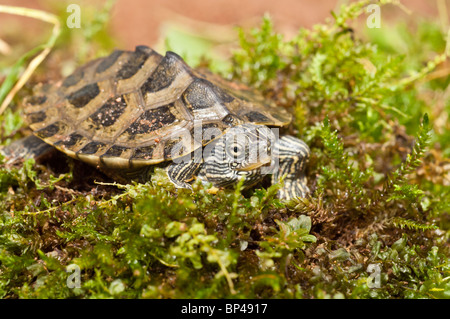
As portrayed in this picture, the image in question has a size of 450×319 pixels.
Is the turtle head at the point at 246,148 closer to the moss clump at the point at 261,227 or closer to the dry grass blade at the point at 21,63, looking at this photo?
the moss clump at the point at 261,227

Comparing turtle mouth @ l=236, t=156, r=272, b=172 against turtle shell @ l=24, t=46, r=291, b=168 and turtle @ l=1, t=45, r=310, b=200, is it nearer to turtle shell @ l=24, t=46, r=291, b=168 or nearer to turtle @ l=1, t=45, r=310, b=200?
turtle @ l=1, t=45, r=310, b=200

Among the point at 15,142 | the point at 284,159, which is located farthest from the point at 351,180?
the point at 15,142

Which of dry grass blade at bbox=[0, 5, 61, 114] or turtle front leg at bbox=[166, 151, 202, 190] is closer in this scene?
turtle front leg at bbox=[166, 151, 202, 190]

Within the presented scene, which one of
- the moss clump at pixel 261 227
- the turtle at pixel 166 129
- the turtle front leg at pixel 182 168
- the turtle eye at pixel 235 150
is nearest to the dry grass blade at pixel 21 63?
the moss clump at pixel 261 227

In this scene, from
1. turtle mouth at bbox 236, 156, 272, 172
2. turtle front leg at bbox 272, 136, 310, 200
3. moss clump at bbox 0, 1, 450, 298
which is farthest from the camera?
turtle front leg at bbox 272, 136, 310, 200

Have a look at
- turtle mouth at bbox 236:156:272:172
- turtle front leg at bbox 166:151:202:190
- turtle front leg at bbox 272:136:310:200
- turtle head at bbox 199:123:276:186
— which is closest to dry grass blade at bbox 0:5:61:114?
turtle front leg at bbox 166:151:202:190

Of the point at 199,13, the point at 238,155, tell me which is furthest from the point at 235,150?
the point at 199,13
